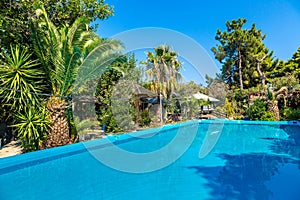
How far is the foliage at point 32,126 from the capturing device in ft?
21.2

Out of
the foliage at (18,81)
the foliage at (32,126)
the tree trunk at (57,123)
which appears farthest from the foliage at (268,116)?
the foliage at (18,81)

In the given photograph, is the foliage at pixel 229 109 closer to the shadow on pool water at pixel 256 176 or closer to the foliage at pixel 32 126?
the shadow on pool water at pixel 256 176

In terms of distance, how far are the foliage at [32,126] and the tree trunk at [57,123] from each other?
0.64 feet

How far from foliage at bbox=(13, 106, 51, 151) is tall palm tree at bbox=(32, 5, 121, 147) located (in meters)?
0.26

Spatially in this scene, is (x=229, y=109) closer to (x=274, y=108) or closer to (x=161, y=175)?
(x=274, y=108)

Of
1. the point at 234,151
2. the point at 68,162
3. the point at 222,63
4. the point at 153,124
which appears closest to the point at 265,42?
the point at 222,63

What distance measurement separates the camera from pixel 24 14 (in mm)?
7613

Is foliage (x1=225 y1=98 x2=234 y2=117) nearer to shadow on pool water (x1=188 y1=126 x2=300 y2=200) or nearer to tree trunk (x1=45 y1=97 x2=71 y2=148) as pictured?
shadow on pool water (x1=188 y1=126 x2=300 y2=200)

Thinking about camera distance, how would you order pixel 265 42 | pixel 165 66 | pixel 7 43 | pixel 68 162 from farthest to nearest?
pixel 265 42 < pixel 165 66 < pixel 7 43 < pixel 68 162

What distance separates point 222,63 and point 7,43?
24.6 metres

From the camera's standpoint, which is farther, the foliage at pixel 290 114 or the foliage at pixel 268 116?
the foliage at pixel 268 116

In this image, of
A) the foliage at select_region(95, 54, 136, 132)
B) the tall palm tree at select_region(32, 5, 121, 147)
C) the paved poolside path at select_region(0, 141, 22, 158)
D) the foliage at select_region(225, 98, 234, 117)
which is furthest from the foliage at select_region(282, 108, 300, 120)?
the paved poolside path at select_region(0, 141, 22, 158)

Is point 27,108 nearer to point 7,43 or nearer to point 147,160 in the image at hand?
point 7,43

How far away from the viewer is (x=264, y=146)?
27.3 ft
